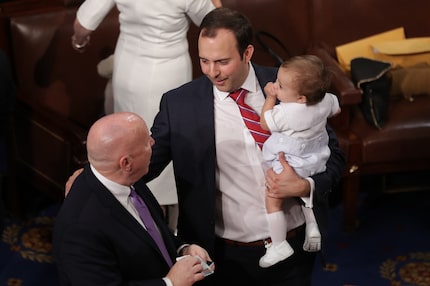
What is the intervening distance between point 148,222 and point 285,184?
0.46m

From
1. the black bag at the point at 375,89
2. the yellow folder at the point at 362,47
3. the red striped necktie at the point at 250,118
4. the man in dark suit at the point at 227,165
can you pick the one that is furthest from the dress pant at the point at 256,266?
the yellow folder at the point at 362,47

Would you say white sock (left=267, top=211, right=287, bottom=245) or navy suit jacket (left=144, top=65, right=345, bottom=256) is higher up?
navy suit jacket (left=144, top=65, right=345, bottom=256)

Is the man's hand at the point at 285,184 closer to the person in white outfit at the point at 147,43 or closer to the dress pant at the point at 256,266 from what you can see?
the dress pant at the point at 256,266

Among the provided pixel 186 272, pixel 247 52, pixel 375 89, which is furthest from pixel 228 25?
pixel 375 89

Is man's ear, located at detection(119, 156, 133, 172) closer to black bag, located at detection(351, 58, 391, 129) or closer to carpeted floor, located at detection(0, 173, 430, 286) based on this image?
carpeted floor, located at detection(0, 173, 430, 286)

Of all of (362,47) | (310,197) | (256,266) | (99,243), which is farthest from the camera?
(362,47)

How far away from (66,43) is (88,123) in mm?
457

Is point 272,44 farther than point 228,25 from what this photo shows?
Yes

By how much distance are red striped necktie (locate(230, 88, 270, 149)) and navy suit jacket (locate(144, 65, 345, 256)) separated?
0.08m

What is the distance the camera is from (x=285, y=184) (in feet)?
8.34

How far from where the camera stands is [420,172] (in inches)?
191

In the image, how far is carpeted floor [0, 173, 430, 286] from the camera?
399 centimetres

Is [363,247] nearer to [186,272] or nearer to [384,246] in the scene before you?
[384,246]

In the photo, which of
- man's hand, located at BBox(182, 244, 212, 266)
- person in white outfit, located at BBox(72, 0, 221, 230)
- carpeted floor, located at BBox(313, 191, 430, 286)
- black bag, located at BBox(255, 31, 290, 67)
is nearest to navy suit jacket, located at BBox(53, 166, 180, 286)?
man's hand, located at BBox(182, 244, 212, 266)
